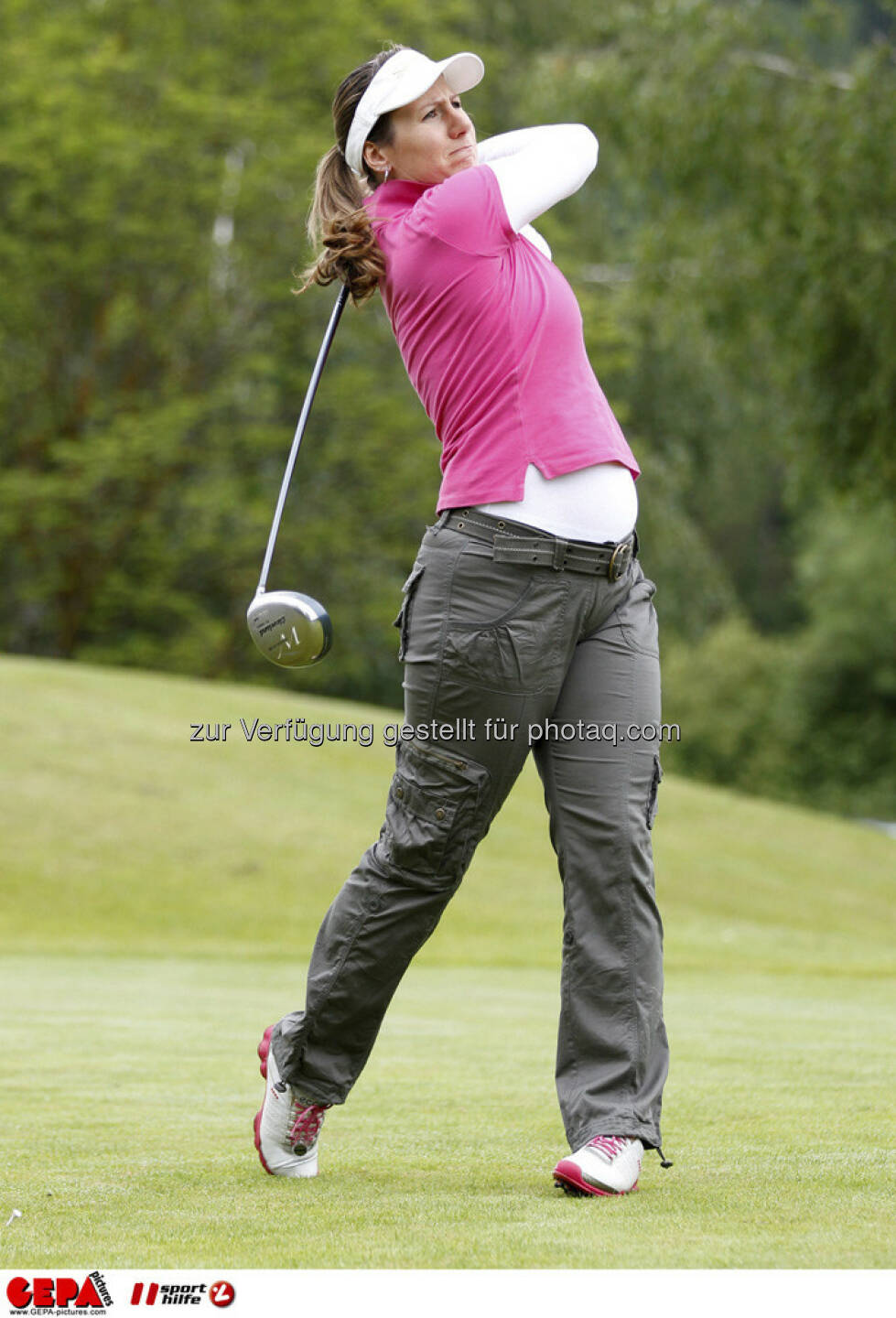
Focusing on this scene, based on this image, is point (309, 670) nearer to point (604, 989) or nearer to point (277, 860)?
point (277, 860)

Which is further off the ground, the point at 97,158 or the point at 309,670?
the point at 97,158

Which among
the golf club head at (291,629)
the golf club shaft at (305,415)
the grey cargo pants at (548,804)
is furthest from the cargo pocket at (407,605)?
the golf club shaft at (305,415)

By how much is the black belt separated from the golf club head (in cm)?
29

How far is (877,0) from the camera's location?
41.9ft

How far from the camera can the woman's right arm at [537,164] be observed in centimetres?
288

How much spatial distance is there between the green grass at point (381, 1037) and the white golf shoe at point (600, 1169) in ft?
0.18

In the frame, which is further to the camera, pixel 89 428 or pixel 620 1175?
pixel 89 428

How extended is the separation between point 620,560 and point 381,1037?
2.47m
